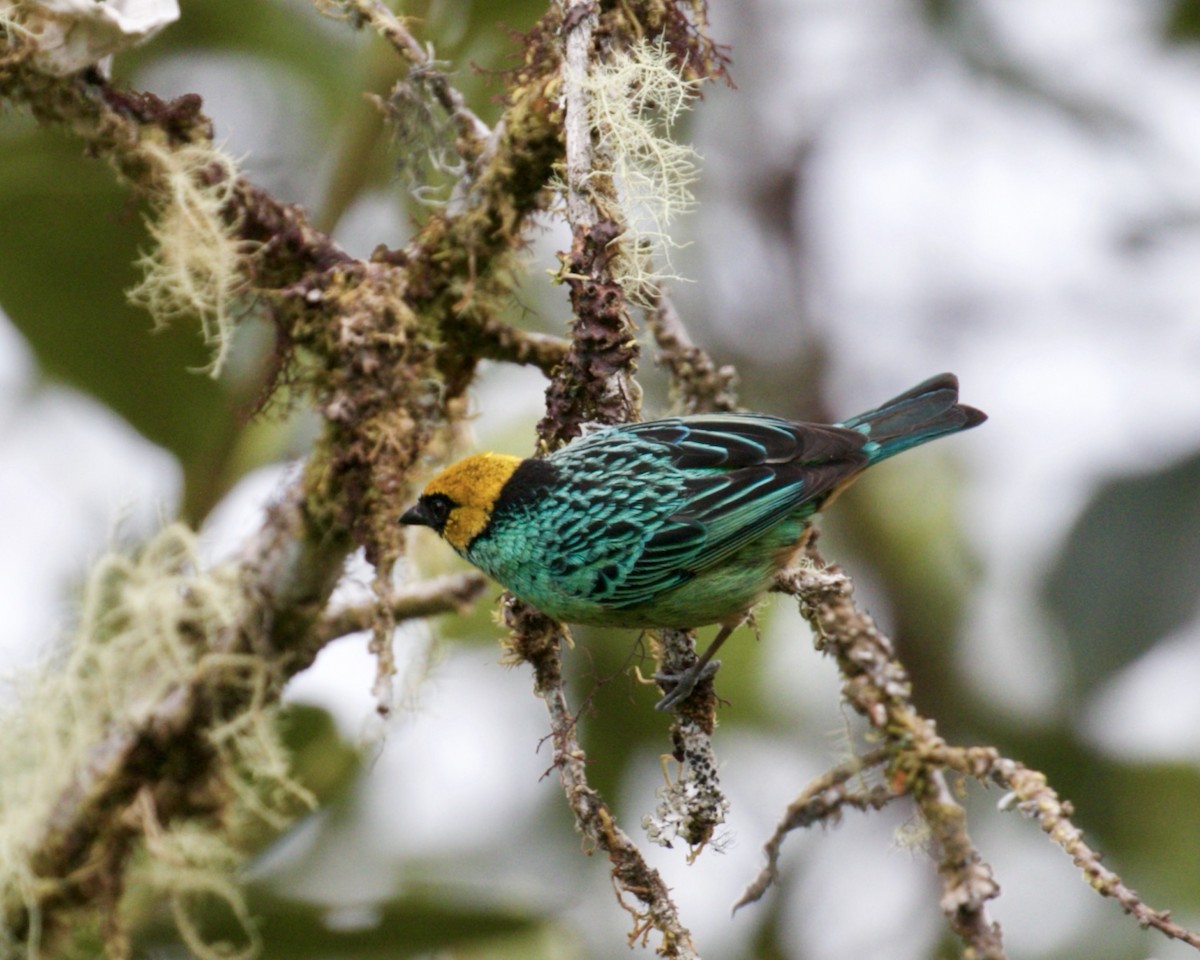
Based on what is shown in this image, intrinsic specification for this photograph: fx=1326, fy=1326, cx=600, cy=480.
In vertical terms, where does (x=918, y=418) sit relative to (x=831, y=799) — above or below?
above

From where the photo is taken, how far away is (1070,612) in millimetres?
4305

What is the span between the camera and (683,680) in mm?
2895

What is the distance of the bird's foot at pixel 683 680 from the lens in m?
2.76

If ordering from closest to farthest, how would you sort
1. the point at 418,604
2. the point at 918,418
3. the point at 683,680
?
the point at 683,680 < the point at 418,604 < the point at 918,418

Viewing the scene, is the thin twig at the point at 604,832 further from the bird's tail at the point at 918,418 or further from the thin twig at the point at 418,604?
the bird's tail at the point at 918,418

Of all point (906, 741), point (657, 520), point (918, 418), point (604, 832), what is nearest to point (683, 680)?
point (657, 520)

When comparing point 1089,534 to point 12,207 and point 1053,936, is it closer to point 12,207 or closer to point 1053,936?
point 1053,936

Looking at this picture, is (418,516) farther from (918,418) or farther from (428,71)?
(918,418)

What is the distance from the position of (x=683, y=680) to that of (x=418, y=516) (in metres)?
0.92

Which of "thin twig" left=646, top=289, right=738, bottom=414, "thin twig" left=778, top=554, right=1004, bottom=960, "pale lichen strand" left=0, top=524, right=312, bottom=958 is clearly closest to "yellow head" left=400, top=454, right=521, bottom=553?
"thin twig" left=646, top=289, right=738, bottom=414

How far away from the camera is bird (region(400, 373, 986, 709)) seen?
10.5ft

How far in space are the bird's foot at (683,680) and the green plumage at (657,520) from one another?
25 centimetres

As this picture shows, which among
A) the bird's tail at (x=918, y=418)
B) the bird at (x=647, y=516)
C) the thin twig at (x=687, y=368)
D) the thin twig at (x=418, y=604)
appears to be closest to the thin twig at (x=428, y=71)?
the thin twig at (x=687, y=368)

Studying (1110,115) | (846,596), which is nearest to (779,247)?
(1110,115)
